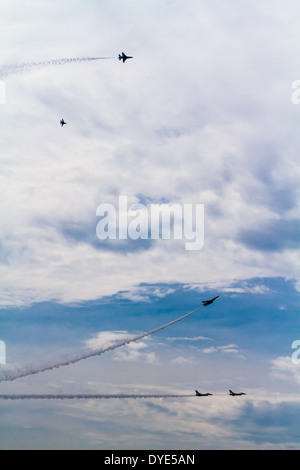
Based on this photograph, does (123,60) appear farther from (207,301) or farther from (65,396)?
(65,396)

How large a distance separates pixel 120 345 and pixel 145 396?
2087 centimetres

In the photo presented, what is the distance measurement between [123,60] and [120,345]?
117966 millimetres

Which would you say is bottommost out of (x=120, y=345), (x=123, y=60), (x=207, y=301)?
(x=120, y=345)

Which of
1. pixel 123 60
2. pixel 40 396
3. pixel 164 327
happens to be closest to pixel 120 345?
pixel 164 327

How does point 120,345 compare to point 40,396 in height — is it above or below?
above

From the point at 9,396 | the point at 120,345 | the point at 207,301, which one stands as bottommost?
the point at 9,396

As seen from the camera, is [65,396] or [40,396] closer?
[40,396]

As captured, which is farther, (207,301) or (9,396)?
(207,301)

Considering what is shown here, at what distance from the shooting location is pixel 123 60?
19700 centimetres

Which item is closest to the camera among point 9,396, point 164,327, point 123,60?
point 9,396

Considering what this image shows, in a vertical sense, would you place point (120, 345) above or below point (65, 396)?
above

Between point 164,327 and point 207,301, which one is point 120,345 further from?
point 207,301

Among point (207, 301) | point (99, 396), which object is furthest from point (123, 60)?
point (99, 396)

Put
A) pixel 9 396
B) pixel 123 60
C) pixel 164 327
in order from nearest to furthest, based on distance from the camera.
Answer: pixel 9 396 → pixel 164 327 → pixel 123 60
